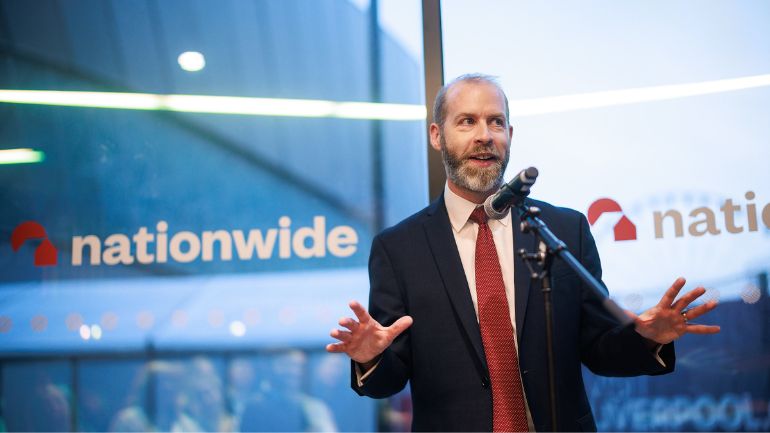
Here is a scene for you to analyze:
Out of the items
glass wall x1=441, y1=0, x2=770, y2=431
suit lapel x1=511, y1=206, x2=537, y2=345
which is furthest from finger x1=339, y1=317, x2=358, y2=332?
glass wall x1=441, y1=0, x2=770, y2=431

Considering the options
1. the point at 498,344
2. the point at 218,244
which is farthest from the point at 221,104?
the point at 498,344

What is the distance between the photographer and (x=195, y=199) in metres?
3.58

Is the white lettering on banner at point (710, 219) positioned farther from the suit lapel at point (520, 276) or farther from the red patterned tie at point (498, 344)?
the red patterned tie at point (498, 344)

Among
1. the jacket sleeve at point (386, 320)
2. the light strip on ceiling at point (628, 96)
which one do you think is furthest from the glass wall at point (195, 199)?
the jacket sleeve at point (386, 320)

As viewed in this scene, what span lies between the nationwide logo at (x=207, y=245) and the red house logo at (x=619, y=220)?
108cm

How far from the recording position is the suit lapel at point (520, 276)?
223cm

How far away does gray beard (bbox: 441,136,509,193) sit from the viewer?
2430mm

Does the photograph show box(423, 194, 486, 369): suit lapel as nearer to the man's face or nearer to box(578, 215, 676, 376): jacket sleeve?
the man's face

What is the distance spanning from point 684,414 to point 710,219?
85 cm

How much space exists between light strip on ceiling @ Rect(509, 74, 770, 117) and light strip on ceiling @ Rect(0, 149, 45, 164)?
7.65ft

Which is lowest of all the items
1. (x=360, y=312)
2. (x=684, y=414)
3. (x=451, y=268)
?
(x=684, y=414)

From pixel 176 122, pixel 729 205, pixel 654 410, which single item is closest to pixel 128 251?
pixel 176 122

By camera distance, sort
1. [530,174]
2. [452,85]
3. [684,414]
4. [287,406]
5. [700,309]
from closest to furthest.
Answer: [530,174]
[700,309]
[452,85]
[684,414]
[287,406]

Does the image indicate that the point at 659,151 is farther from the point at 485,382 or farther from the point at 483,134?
the point at 485,382
